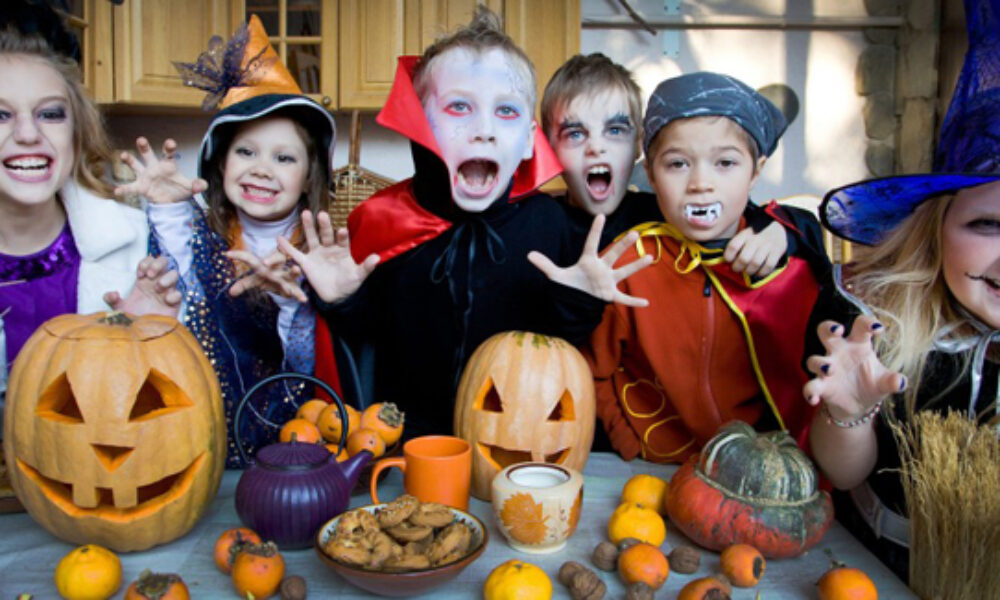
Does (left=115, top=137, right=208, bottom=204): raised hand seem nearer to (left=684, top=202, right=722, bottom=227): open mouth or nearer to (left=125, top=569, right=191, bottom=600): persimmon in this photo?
(left=125, top=569, right=191, bottom=600): persimmon

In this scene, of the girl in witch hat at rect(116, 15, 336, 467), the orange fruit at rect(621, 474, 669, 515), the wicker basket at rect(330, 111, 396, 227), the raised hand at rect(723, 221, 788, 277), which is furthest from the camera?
the wicker basket at rect(330, 111, 396, 227)

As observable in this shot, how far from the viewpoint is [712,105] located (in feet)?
5.10

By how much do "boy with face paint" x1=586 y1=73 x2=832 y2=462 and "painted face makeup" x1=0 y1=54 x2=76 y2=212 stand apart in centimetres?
122

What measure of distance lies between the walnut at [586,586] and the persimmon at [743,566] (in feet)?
0.64

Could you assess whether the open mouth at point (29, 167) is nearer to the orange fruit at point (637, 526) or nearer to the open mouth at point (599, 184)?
the open mouth at point (599, 184)

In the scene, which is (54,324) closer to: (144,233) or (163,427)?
(163,427)

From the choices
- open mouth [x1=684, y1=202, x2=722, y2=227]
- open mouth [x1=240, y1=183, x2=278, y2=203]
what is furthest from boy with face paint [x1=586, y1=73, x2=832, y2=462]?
open mouth [x1=240, y1=183, x2=278, y2=203]

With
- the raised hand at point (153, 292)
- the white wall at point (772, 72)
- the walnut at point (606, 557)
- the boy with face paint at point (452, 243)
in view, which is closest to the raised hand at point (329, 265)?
the boy with face paint at point (452, 243)

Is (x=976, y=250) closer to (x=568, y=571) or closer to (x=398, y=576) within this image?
(x=568, y=571)

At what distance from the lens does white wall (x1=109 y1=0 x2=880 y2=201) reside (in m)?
3.92

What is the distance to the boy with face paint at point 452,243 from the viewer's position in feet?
5.32

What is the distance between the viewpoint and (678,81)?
1.62 m

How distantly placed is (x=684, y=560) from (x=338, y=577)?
0.51 meters

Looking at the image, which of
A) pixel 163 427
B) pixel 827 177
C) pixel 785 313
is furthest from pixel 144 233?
pixel 827 177
